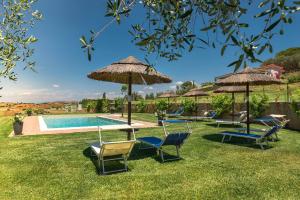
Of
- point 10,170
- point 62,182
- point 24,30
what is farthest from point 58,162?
point 24,30

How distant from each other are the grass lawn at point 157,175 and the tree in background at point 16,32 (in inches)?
92.6

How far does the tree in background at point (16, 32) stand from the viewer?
4.10 metres

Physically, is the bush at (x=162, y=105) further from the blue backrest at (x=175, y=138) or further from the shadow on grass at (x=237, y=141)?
the blue backrest at (x=175, y=138)

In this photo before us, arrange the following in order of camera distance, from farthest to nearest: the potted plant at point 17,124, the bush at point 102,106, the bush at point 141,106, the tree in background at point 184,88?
the tree in background at point 184,88
the bush at point 102,106
the bush at point 141,106
the potted plant at point 17,124

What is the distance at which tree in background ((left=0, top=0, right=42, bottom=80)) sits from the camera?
410cm

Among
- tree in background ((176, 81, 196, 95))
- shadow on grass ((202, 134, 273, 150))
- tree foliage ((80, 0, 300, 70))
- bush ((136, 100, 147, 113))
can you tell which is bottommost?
shadow on grass ((202, 134, 273, 150))

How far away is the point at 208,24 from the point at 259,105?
14.9 metres

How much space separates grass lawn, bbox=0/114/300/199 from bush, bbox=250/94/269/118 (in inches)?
288

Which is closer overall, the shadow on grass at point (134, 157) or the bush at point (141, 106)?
the shadow on grass at point (134, 157)

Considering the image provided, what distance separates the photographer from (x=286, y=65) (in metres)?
49.0

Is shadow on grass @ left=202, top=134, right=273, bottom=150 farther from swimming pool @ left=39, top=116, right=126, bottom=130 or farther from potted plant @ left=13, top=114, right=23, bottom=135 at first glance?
potted plant @ left=13, top=114, right=23, bottom=135

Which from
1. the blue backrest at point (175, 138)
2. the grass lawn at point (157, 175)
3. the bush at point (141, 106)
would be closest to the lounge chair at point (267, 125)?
the grass lawn at point (157, 175)

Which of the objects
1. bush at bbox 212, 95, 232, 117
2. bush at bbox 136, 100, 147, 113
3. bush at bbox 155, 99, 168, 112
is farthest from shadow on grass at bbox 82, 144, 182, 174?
bush at bbox 136, 100, 147, 113

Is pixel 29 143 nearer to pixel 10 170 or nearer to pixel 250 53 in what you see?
pixel 10 170
